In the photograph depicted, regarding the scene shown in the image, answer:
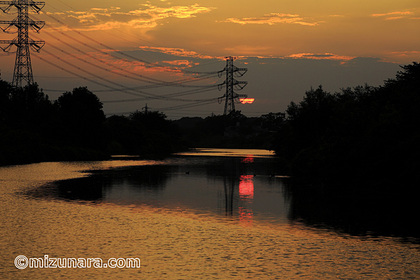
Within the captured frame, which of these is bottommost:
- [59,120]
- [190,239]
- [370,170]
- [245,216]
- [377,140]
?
[245,216]

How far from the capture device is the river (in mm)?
22219

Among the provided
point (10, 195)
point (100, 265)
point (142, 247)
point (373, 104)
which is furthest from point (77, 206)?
point (373, 104)

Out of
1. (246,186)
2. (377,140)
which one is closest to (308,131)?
(246,186)

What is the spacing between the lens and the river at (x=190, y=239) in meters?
22.2

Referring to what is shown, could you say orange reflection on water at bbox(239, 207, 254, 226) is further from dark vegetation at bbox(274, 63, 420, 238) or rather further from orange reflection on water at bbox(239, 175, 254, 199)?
orange reflection on water at bbox(239, 175, 254, 199)

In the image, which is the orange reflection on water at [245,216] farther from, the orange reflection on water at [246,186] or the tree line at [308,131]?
the tree line at [308,131]

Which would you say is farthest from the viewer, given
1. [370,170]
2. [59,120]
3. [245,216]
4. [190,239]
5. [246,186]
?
[59,120]

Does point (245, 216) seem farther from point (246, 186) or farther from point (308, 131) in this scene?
point (308, 131)

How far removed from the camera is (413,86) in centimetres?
6294

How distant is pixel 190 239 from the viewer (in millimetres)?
28906

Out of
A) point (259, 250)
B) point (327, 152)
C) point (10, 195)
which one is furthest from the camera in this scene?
point (327, 152)

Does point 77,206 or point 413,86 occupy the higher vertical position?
point 413,86

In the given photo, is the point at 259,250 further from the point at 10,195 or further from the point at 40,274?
the point at 10,195

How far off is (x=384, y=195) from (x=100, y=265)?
35.2m
